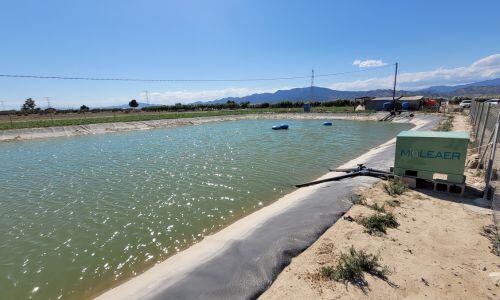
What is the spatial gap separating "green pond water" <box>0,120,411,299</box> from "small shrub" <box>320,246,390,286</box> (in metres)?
4.92

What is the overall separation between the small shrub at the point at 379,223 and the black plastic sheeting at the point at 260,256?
979 mm

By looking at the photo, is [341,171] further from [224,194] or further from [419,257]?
[419,257]

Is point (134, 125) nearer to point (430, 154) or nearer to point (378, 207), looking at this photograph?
point (378, 207)

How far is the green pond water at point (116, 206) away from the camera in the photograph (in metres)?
7.70

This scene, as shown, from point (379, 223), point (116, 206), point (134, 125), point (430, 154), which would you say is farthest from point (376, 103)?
point (116, 206)

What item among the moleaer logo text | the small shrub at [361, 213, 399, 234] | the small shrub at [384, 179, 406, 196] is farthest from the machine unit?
the small shrub at [361, 213, 399, 234]

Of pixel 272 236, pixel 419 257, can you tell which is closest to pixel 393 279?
pixel 419 257

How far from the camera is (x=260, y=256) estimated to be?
6.68m

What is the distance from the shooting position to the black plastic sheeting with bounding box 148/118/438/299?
18.4 feet

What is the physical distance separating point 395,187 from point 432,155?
1.86 metres

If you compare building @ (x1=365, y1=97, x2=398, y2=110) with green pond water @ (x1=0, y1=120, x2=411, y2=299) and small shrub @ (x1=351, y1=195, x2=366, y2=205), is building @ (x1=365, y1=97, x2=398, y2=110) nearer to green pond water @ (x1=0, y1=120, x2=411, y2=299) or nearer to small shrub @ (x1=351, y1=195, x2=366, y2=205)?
green pond water @ (x1=0, y1=120, x2=411, y2=299)

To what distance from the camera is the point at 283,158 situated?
20.8 meters

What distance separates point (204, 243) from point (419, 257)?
5710 mm

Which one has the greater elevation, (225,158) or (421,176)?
(421,176)
